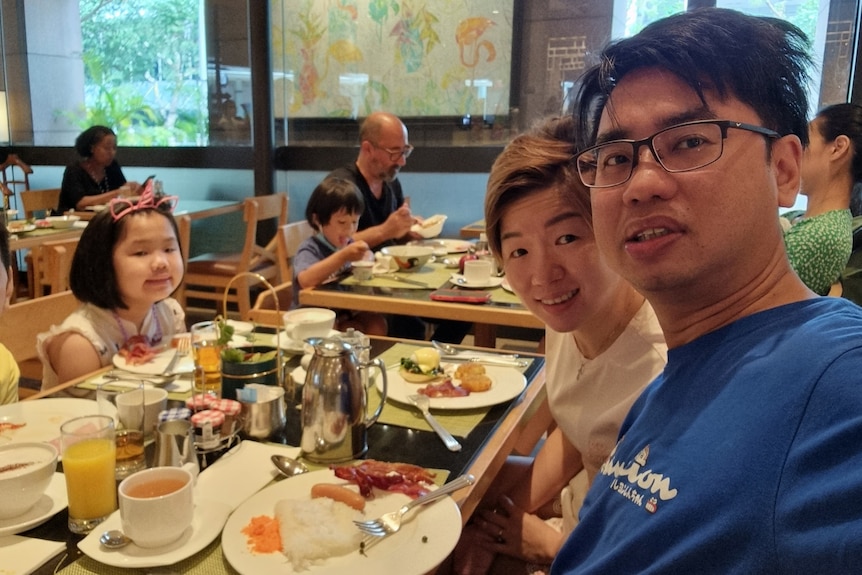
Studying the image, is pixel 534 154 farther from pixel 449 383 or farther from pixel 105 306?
pixel 105 306

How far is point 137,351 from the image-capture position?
156 cm

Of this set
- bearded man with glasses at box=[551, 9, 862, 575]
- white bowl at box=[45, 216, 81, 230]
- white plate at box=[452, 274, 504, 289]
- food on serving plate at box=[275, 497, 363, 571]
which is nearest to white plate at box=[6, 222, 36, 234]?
white bowl at box=[45, 216, 81, 230]

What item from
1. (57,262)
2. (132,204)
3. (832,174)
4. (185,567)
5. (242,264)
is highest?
(832,174)

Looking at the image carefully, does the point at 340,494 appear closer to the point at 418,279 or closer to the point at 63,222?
the point at 418,279

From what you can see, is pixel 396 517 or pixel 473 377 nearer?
pixel 396 517

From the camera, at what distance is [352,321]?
2699 mm

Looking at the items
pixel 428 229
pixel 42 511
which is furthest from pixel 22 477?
pixel 428 229

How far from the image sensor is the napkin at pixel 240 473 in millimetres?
988

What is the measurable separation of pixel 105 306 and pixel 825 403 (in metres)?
1.64

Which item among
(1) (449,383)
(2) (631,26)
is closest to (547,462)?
(1) (449,383)

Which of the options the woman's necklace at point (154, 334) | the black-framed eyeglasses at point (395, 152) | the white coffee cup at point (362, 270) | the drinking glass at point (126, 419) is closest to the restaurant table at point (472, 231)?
the black-framed eyeglasses at point (395, 152)

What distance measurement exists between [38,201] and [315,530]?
4.62 m

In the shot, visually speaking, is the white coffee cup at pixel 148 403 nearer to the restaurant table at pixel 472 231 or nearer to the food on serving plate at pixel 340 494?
the food on serving plate at pixel 340 494

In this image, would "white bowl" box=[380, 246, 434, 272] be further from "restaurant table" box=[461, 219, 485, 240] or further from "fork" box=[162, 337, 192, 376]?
"restaurant table" box=[461, 219, 485, 240]
